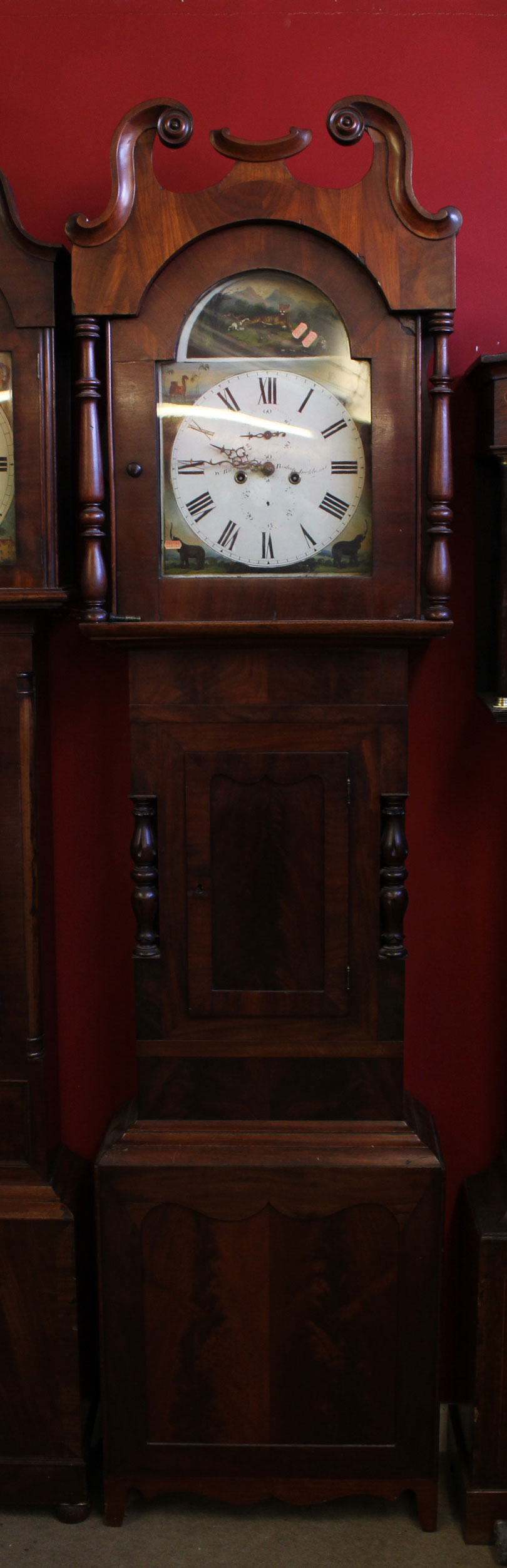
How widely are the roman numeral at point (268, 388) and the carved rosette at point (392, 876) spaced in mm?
662

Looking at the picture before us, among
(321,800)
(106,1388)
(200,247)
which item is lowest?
(106,1388)

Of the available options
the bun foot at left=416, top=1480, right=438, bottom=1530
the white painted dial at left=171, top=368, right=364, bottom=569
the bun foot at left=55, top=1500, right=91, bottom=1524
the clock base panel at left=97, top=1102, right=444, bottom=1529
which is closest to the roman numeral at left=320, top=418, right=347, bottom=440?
the white painted dial at left=171, top=368, right=364, bottom=569

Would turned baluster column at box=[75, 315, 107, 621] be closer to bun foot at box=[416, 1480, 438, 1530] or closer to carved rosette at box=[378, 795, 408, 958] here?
carved rosette at box=[378, 795, 408, 958]

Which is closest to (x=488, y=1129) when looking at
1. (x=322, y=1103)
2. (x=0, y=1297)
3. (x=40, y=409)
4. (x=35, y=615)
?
(x=322, y=1103)

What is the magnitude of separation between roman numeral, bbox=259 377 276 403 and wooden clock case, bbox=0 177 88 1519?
35 cm

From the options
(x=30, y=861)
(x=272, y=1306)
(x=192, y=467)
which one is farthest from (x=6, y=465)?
(x=272, y=1306)

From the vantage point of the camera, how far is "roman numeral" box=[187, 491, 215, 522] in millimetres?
1900

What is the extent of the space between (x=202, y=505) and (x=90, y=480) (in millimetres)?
179

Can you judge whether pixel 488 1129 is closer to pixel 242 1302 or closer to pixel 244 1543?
pixel 242 1302

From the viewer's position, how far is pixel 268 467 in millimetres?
1892

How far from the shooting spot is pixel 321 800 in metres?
1.98

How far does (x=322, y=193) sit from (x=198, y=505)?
504 millimetres

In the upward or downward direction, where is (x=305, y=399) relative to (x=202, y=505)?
upward

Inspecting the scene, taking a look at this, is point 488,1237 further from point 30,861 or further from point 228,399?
point 228,399
